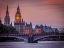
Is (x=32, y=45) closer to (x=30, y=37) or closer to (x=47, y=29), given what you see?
(x=30, y=37)

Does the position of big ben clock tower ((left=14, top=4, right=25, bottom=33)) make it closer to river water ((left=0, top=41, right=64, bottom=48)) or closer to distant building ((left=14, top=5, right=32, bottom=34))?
distant building ((left=14, top=5, right=32, bottom=34))

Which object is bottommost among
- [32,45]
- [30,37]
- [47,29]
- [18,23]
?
[32,45]

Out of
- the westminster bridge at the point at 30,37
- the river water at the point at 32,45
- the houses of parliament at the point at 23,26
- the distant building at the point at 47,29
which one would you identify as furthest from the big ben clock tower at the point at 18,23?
the distant building at the point at 47,29

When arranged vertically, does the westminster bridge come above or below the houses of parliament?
below

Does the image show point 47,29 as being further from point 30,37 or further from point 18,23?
point 18,23

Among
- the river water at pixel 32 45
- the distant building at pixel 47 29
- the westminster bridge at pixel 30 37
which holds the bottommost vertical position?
the river water at pixel 32 45

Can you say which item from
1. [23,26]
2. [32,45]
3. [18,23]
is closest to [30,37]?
[32,45]

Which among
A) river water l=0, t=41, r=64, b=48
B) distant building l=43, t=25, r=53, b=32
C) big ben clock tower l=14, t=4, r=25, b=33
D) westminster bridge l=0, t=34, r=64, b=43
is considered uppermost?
big ben clock tower l=14, t=4, r=25, b=33

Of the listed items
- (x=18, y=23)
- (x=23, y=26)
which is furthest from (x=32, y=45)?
(x=18, y=23)

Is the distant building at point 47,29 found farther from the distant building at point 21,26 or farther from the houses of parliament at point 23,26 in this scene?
the distant building at point 21,26

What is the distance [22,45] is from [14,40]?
27cm

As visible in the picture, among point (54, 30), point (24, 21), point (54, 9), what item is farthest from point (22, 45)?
point (54, 9)

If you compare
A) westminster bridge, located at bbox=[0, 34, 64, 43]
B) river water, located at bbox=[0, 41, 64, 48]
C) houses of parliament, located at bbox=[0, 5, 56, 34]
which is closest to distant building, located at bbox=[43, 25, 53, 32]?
houses of parliament, located at bbox=[0, 5, 56, 34]

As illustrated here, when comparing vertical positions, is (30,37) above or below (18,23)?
below
